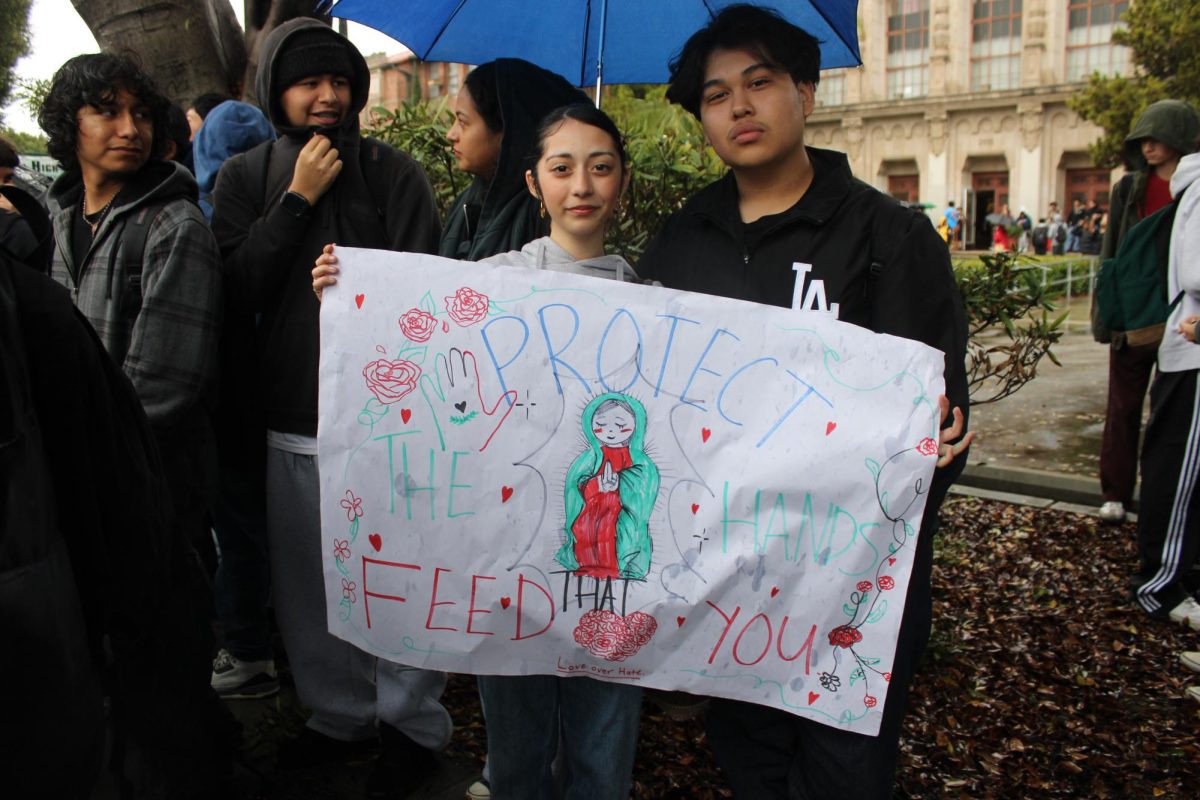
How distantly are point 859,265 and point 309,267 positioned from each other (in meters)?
1.38

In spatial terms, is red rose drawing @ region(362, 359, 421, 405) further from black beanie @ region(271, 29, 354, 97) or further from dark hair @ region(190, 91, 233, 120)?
dark hair @ region(190, 91, 233, 120)

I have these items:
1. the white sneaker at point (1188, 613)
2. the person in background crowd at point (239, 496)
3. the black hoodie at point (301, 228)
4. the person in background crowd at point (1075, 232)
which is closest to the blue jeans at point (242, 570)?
the person in background crowd at point (239, 496)

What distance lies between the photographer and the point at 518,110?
2703 millimetres

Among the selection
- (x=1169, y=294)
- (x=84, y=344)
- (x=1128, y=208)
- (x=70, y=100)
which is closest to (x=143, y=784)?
(x=84, y=344)

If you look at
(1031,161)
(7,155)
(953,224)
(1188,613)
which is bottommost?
(1188,613)

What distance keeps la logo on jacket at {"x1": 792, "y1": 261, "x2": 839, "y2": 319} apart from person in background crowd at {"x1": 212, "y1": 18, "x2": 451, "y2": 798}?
1.03m

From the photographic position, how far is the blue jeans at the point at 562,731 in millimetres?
2104

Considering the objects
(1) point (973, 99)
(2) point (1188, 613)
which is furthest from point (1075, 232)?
(2) point (1188, 613)

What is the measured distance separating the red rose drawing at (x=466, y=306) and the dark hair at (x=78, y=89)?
3.95 ft

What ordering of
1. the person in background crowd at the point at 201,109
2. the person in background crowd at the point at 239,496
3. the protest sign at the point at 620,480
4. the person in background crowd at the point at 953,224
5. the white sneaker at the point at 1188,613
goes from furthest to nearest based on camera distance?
the person in background crowd at the point at 953,224 → the person in background crowd at the point at 201,109 → the white sneaker at the point at 1188,613 → the person in background crowd at the point at 239,496 → the protest sign at the point at 620,480

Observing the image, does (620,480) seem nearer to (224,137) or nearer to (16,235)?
(16,235)

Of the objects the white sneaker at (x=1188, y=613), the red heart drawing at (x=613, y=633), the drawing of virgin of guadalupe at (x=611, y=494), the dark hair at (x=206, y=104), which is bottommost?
the white sneaker at (x=1188, y=613)

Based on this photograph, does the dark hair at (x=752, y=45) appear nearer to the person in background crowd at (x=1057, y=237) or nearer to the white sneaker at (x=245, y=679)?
the white sneaker at (x=245, y=679)

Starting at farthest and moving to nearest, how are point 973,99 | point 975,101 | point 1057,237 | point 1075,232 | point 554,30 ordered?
point 975,101, point 973,99, point 1057,237, point 1075,232, point 554,30
